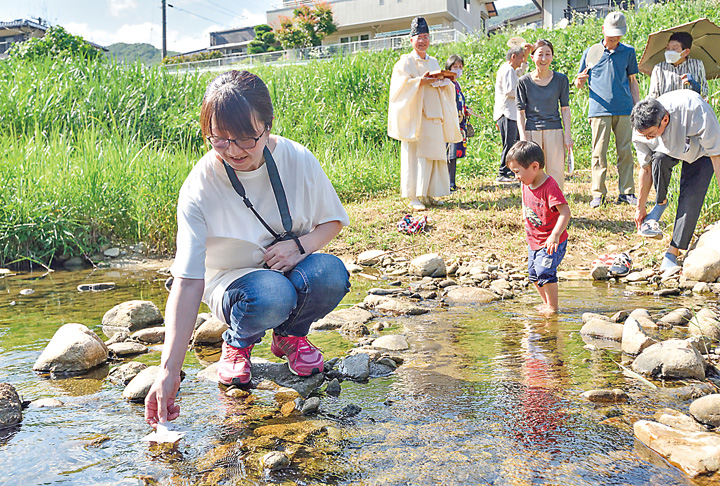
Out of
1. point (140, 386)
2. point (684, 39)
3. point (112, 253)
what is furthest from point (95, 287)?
point (684, 39)

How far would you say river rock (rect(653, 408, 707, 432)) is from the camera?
2176mm

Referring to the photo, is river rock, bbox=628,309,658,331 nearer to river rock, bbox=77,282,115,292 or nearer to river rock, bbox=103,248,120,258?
river rock, bbox=77,282,115,292

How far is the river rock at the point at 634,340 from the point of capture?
306 cm

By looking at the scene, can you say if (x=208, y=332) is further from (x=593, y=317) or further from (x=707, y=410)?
(x=707, y=410)

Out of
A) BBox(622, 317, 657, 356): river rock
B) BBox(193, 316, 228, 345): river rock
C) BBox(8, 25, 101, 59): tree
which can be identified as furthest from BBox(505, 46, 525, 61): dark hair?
BBox(8, 25, 101, 59): tree

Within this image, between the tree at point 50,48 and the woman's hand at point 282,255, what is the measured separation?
Result: 12678mm

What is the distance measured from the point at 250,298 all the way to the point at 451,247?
4059 mm

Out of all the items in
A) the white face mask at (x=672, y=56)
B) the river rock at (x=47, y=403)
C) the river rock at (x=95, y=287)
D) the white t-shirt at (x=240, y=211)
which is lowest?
the river rock at (x=47, y=403)

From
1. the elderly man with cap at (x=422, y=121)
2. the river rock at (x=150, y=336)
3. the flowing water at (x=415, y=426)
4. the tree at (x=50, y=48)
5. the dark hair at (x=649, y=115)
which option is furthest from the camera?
the tree at (x=50, y=48)

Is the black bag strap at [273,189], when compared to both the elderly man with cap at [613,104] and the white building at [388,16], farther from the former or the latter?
the white building at [388,16]

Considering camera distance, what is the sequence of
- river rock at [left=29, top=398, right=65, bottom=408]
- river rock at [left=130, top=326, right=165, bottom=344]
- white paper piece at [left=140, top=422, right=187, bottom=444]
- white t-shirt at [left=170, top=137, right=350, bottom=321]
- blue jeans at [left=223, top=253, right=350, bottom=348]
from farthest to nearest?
river rock at [left=130, top=326, right=165, bottom=344] → river rock at [left=29, top=398, right=65, bottom=408] → blue jeans at [left=223, top=253, right=350, bottom=348] → white t-shirt at [left=170, top=137, right=350, bottom=321] → white paper piece at [left=140, top=422, right=187, bottom=444]

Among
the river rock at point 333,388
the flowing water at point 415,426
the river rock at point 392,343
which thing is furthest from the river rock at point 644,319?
the river rock at point 333,388

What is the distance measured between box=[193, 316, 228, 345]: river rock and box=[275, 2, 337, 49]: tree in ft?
108

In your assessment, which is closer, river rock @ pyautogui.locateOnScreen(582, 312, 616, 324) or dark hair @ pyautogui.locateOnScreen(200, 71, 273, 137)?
dark hair @ pyautogui.locateOnScreen(200, 71, 273, 137)
